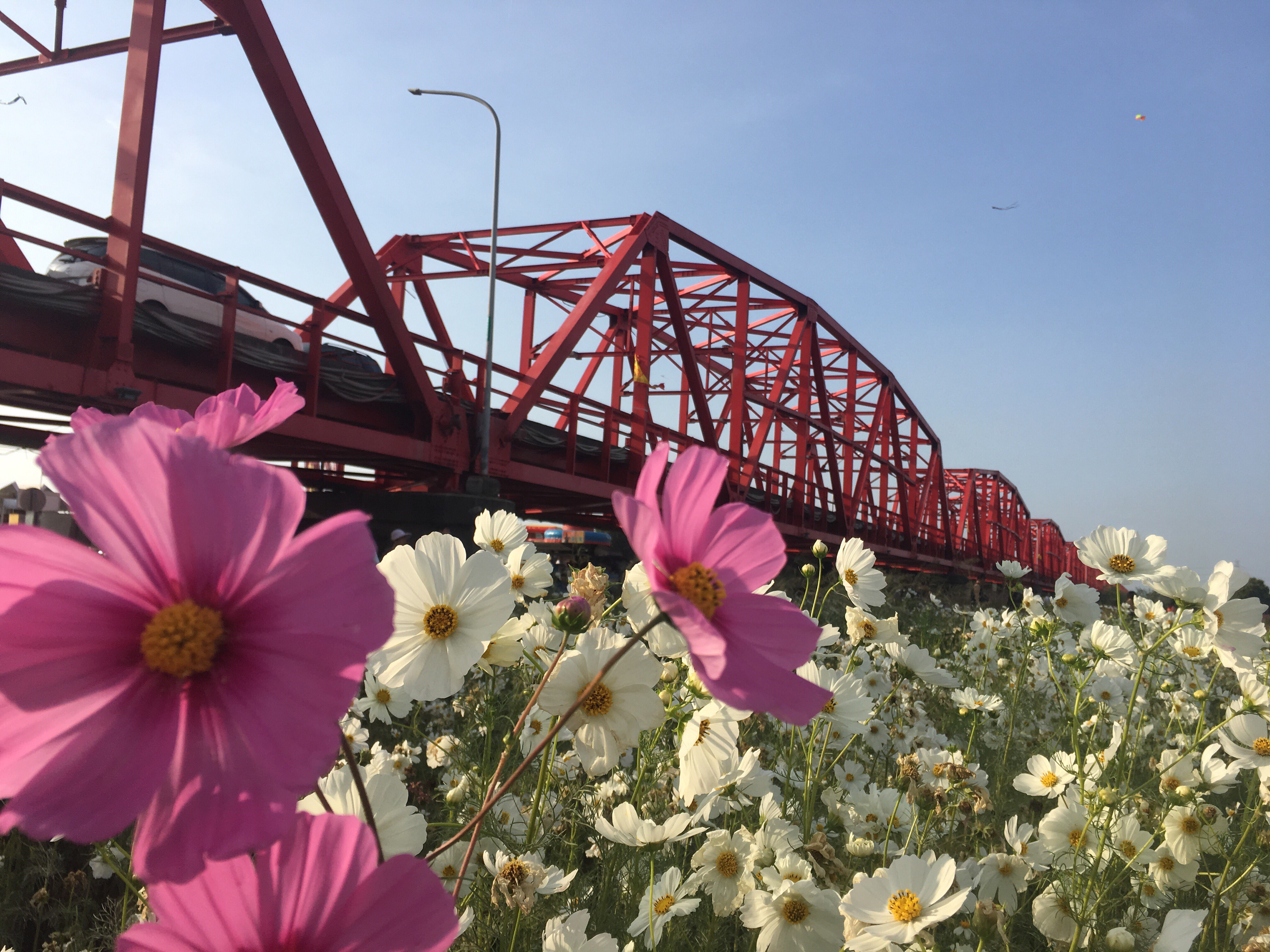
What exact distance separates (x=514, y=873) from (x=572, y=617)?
0.36 m

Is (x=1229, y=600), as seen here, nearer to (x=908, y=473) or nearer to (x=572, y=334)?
(x=572, y=334)

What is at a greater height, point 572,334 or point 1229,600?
point 572,334

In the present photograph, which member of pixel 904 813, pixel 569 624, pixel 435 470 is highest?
pixel 435 470

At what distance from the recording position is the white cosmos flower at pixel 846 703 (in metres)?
1.28

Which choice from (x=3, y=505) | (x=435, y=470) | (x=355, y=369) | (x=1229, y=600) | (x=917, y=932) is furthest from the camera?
(x=3, y=505)

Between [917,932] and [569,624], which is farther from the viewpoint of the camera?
[917,932]

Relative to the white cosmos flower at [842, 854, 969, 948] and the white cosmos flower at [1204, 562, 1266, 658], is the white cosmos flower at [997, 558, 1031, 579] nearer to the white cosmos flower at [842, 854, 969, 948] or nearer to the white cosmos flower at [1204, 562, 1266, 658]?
the white cosmos flower at [1204, 562, 1266, 658]

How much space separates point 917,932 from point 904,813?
0.82 metres

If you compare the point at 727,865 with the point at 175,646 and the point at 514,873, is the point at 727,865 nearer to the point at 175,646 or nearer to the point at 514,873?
the point at 514,873

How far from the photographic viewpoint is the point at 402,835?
626mm

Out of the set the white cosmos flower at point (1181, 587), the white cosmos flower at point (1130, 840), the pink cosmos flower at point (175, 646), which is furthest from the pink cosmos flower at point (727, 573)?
the white cosmos flower at point (1130, 840)

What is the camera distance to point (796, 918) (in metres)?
1.02

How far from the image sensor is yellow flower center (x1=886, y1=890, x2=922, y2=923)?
2.83ft

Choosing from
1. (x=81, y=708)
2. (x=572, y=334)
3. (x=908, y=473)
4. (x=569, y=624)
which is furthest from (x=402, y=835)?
(x=908, y=473)
